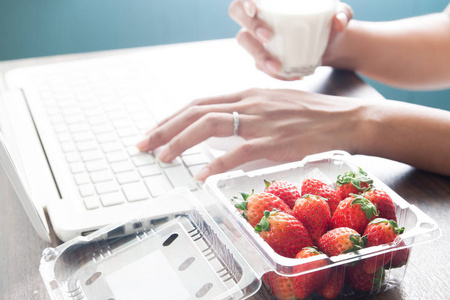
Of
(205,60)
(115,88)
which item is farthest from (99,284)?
(205,60)

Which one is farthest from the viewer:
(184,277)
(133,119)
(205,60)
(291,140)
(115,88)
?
(205,60)

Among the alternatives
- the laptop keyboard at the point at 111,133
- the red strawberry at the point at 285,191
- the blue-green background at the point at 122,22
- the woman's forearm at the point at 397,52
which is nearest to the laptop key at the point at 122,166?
the laptop keyboard at the point at 111,133

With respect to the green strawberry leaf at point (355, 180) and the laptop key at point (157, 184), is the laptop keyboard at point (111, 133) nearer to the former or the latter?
the laptop key at point (157, 184)

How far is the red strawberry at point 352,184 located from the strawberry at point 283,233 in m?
0.08

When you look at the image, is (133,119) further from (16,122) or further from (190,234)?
(190,234)

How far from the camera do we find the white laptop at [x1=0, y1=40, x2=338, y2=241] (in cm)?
64

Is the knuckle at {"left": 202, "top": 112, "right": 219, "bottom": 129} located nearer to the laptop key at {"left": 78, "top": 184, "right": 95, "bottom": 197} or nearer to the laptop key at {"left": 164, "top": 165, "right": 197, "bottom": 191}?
the laptop key at {"left": 164, "top": 165, "right": 197, "bottom": 191}

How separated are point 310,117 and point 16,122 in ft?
1.51

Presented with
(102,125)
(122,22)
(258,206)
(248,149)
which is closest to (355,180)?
(258,206)

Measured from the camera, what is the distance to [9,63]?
1149 mm

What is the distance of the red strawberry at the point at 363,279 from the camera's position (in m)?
0.48

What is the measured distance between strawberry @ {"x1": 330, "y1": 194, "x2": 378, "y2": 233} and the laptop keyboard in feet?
0.80

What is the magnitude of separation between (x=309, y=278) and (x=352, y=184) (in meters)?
0.13

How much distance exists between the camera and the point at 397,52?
1051 mm
